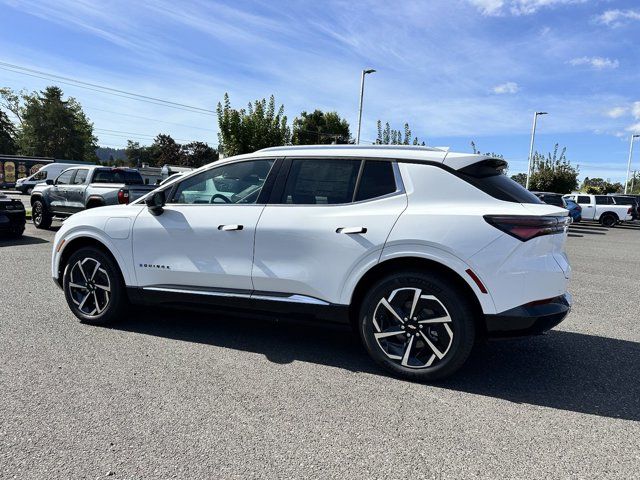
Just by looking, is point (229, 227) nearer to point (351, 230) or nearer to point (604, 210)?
point (351, 230)

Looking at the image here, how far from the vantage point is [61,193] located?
12.9 meters

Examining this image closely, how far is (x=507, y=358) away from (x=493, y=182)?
163cm

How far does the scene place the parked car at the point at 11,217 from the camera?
34.2 ft

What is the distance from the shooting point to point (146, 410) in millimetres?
2990

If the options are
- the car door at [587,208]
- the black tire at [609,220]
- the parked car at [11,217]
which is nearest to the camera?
the parked car at [11,217]

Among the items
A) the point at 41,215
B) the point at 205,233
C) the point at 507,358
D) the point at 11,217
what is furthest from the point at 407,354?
the point at 41,215

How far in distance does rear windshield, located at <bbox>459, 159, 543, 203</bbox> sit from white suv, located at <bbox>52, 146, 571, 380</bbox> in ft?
0.04

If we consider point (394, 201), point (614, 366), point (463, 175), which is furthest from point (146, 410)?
point (614, 366)

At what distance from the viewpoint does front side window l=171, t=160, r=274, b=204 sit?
4090 millimetres

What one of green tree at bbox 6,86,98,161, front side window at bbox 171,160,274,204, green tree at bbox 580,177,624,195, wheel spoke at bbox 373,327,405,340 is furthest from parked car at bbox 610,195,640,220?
green tree at bbox 6,86,98,161

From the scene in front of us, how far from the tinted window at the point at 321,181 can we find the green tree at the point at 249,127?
22454 mm

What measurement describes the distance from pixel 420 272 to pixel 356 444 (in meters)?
1.34

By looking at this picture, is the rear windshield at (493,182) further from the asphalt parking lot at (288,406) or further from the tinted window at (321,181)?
the asphalt parking lot at (288,406)

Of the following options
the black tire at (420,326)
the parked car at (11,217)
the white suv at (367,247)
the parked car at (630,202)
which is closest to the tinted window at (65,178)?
the parked car at (11,217)
